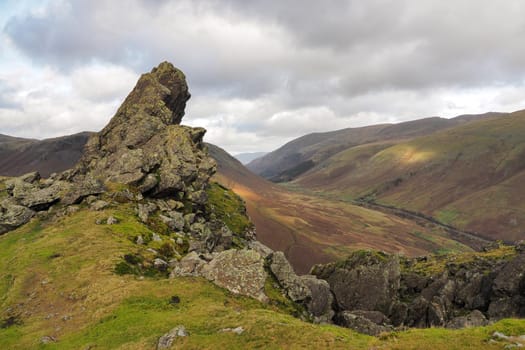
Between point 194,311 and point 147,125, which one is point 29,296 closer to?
point 194,311

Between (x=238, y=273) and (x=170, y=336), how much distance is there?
14605mm

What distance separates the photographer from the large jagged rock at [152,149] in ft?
237

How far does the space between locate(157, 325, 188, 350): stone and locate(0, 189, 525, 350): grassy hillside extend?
1.69ft

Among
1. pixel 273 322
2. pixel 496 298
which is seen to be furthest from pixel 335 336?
pixel 496 298

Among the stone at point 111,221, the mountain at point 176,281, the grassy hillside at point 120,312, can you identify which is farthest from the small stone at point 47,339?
the stone at point 111,221

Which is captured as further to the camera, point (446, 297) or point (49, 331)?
point (446, 297)

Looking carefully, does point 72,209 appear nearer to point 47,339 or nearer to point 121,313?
point 47,339

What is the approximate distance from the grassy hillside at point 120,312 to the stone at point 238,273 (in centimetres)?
172

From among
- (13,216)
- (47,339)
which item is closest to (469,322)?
(47,339)

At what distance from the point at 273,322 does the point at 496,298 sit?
1928 inches

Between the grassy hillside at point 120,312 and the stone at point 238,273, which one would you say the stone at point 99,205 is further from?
the stone at point 238,273

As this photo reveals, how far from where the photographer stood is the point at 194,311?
30547mm

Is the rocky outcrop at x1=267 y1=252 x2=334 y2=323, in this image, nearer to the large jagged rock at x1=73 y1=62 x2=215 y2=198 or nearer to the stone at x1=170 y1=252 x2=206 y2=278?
the stone at x1=170 y1=252 x2=206 y2=278

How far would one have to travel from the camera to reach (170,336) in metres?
25.2
